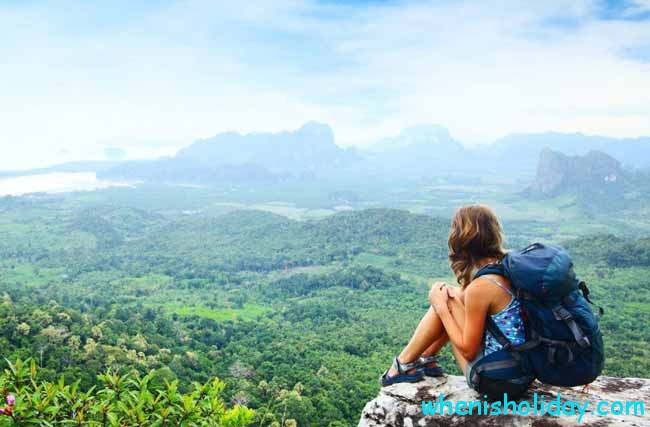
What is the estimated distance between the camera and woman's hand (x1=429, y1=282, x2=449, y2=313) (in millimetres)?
4301

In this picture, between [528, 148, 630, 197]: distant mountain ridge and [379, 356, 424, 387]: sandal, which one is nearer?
[379, 356, 424, 387]: sandal

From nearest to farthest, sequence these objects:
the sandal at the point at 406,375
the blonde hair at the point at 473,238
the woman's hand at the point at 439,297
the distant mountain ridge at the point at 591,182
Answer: the blonde hair at the point at 473,238, the woman's hand at the point at 439,297, the sandal at the point at 406,375, the distant mountain ridge at the point at 591,182

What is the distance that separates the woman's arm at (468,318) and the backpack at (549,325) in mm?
157

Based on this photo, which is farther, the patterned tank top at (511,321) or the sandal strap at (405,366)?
the sandal strap at (405,366)

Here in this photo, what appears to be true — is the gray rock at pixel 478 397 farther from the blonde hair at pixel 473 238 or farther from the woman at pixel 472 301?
the blonde hair at pixel 473 238

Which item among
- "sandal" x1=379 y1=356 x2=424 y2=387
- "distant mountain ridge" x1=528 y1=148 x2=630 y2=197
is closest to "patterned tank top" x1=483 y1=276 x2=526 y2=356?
"sandal" x1=379 y1=356 x2=424 y2=387

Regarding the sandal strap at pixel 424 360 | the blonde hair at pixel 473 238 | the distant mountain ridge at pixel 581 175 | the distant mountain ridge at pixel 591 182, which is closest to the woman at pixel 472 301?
the blonde hair at pixel 473 238

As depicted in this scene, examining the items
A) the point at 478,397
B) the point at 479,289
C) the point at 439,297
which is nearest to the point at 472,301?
the point at 479,289

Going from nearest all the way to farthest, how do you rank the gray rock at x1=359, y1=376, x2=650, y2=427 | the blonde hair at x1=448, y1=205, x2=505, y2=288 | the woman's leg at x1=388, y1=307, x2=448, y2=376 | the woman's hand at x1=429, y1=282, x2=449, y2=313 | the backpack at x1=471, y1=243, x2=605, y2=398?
the backpack at x1=471, y1=243, x2=605, y2=398 < the gray rock at x1=359, y1=376, x2=650, y2=427 < the blonde hair at x1=448, y1=205, x2=505, y2=288 < the woman's hand at x1=429, y1=282, x2=449, y2=313 < the woman's leg at x1=388, y1=307, x2=448, y2=376

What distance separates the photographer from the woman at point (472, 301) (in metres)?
3.85

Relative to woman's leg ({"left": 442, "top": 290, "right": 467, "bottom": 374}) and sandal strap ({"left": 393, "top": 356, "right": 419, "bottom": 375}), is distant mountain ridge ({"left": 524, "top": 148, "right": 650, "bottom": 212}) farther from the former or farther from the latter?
woman's leg ({"left": 442, "top": 290, "right": 467, "bottom": 374})

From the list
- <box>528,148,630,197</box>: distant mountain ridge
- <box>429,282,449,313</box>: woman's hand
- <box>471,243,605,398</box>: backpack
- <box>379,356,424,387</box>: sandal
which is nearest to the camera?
<box>471,243,605,398</box>: backpack

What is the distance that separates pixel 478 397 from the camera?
4.21m

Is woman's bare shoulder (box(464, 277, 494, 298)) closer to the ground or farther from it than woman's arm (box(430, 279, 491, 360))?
farther from it
